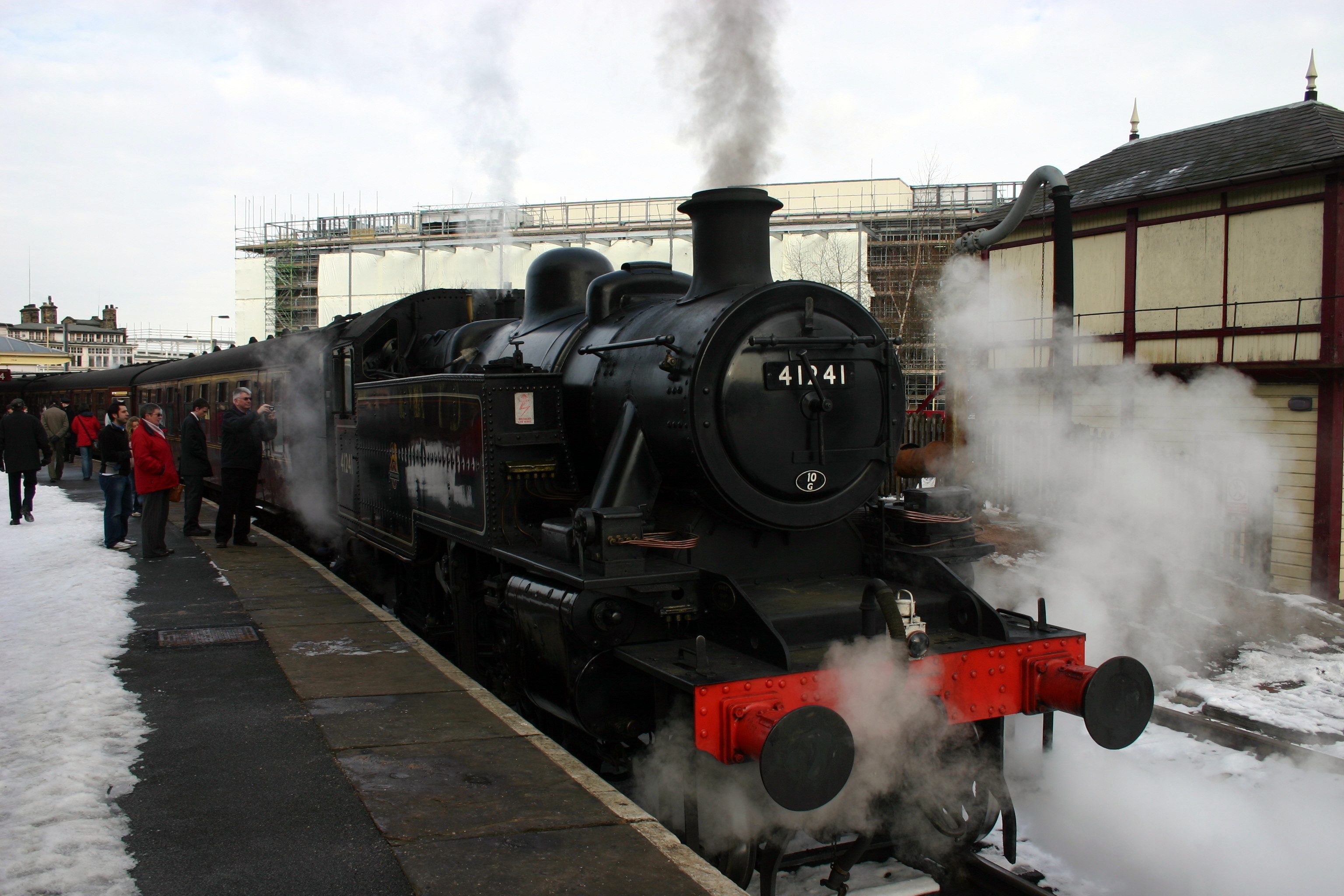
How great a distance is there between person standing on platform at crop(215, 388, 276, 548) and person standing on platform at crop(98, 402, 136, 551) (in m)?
0.84

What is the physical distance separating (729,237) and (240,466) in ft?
21.5

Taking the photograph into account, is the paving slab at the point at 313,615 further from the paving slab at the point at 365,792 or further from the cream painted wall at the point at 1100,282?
the cream painted wall at the point at 1100,282

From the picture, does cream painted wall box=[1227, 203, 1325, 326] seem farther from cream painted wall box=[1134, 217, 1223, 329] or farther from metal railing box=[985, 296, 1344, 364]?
cream painted wall box=[1134, 217, 1223, 329]

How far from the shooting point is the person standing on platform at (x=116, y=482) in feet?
29.0

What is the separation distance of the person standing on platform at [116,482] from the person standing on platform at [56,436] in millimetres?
8284

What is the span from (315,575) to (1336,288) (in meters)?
10.8

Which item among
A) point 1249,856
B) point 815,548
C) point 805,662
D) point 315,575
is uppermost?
point 815,548

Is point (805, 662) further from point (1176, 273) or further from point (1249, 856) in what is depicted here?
point (1176, 273)

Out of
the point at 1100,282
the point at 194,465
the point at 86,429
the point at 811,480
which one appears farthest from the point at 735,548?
the point at 86,429

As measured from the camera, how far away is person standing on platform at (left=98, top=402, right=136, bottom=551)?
29.0 feet

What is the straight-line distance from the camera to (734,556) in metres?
4.12

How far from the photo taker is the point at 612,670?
393 centimetres

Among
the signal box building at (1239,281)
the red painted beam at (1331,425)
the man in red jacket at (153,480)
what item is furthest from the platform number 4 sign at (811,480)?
the red painted beam at (1331,425)

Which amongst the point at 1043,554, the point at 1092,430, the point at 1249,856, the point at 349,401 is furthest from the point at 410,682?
the point at 1092,430
